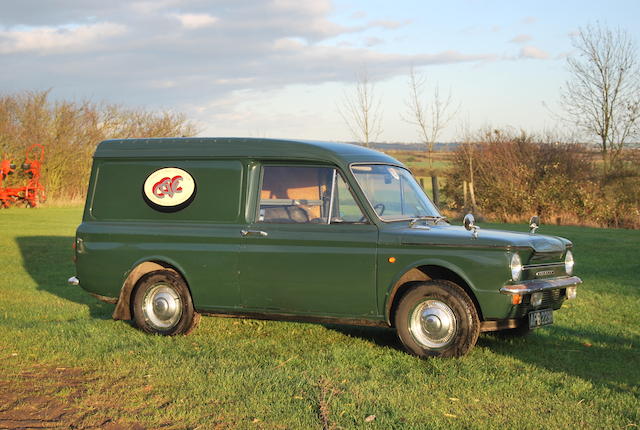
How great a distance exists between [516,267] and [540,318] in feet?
2.18

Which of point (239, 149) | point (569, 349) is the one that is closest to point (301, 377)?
point (239, 149)

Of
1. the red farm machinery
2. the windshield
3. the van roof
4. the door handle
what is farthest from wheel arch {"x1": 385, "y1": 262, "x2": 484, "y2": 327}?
the red farm machinery

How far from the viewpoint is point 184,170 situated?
27.7 feet

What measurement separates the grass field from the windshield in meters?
1.34

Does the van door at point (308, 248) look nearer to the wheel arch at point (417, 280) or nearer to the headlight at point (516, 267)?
the wheel arch at point (417, 280)

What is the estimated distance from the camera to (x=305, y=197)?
7.91 m

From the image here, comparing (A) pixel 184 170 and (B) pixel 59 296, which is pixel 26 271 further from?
(A) pixel 184 170

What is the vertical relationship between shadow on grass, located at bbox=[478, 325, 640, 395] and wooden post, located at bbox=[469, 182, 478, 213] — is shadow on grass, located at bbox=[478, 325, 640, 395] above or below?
below

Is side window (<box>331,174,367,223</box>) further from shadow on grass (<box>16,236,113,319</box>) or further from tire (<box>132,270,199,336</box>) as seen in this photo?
shadow on grass (<box>16,236,113,319</box>)

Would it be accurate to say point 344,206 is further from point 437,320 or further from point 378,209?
point 437,320

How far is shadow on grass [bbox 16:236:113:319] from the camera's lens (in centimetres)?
1100

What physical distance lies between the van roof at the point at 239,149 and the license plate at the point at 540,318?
222cm

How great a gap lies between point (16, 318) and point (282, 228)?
151 inches

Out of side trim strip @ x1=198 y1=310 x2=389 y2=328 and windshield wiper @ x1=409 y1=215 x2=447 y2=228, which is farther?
windshield wiper @ x1=409 y1=215 x2=447 y2=228
